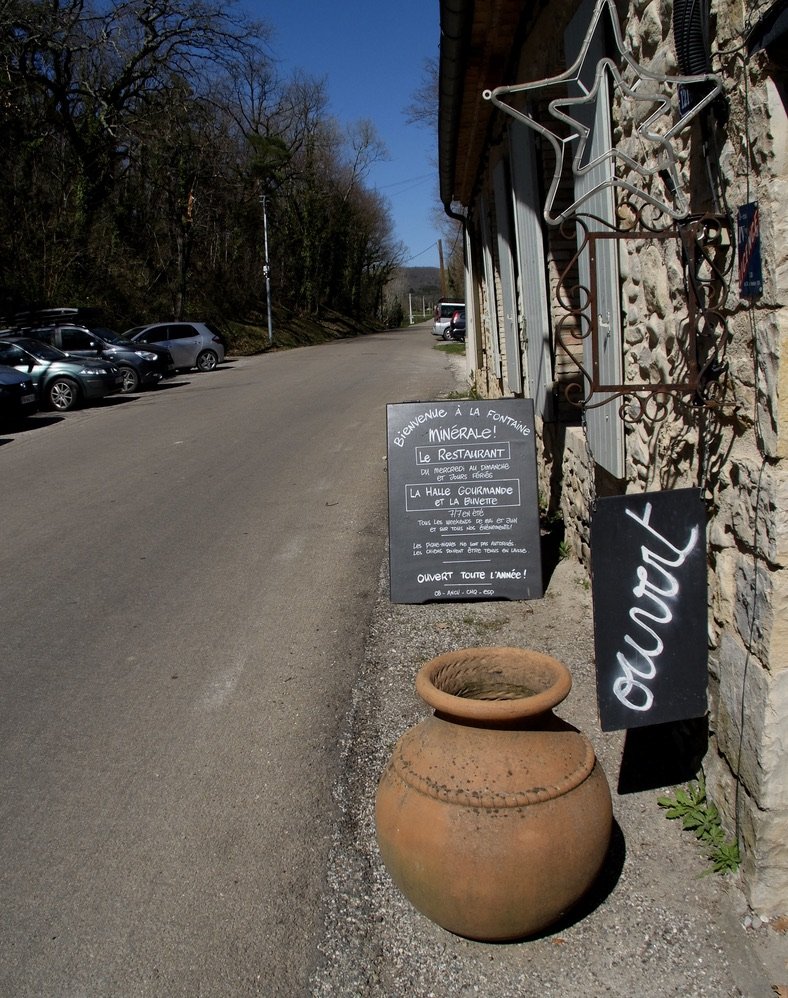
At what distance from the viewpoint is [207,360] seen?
2620 centimetres

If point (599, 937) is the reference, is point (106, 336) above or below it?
above

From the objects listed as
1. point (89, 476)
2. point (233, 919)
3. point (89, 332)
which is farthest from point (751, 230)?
point (89, 332)

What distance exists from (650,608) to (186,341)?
2382 cm

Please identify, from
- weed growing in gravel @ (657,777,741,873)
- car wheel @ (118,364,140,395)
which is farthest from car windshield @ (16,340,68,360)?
weed growing in gravel @ (657,777,741,873)

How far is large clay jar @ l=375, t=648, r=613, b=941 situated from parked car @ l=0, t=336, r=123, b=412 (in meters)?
Answer: 15.9

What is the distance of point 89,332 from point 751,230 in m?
19.5

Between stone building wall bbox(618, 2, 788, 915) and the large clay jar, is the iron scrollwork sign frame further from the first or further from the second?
the large clay jar

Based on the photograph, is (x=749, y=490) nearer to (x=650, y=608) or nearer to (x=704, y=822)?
(x=650, y=608)

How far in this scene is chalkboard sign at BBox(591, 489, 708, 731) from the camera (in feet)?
10.1

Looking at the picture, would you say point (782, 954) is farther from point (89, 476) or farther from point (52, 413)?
point (52, 413)

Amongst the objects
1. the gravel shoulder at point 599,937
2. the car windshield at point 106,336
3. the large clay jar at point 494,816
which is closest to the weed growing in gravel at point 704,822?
the gravel shoulder at point 599,937

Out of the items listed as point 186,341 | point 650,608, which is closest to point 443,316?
point 186,341

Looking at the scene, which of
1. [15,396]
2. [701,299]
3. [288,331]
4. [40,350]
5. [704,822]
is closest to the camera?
[701,299]

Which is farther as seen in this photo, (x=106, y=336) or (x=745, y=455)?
(x=106, y=336)
